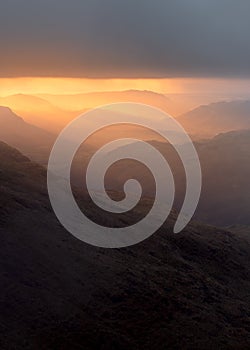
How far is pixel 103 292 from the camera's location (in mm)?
41750

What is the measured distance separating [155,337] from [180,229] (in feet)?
111

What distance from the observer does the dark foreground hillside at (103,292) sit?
116ft

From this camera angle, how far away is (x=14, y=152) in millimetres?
84688

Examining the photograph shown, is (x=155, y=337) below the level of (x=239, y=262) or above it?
below

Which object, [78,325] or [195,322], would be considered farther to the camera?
[195,322]

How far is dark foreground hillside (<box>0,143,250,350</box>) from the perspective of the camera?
1395 inches

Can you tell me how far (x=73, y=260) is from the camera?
149 ft

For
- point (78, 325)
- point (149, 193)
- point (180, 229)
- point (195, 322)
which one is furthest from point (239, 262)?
point (149, 193)

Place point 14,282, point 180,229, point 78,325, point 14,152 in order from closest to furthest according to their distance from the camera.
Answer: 1. point 78,325
2. point 14,282
3. point 180,229
4. point 14,152

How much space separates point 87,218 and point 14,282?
20583 mm

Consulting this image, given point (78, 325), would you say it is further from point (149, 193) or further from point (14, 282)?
point (149, 193)

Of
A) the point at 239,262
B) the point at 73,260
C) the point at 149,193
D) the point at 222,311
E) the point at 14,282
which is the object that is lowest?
the point at 14,282

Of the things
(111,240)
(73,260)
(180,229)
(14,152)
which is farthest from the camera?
(14,152)

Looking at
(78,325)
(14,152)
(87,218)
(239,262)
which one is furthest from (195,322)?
(14,152)
